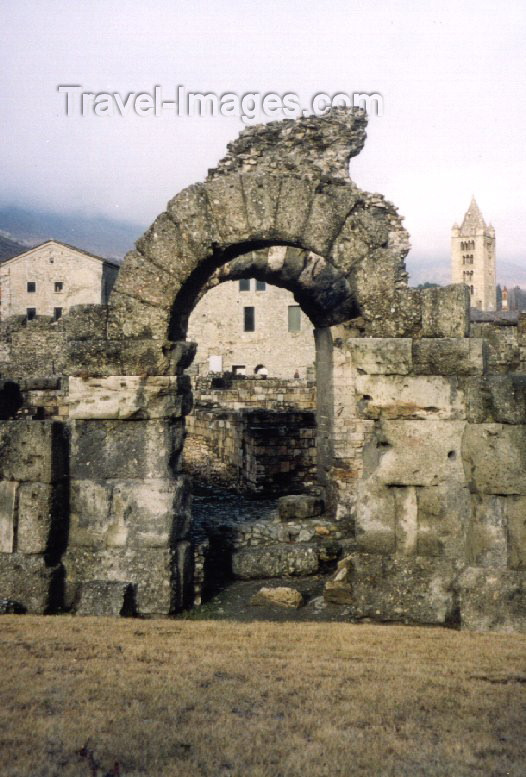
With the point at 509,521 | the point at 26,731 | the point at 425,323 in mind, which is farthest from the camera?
the point at 425,323

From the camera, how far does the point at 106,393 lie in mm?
6883

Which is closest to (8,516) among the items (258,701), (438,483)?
(258,701)

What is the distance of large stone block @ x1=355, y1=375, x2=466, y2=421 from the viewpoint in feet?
21.1

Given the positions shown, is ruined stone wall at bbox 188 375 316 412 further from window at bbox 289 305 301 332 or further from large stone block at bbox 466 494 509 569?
window at bbox 289 305 301 332

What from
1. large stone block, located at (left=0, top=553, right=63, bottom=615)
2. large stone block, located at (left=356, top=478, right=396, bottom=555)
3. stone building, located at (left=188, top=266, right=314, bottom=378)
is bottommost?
large stone block, located at (left=0, top=553, right=63, bottom=615)

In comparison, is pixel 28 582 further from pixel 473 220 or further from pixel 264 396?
pixel 473 220

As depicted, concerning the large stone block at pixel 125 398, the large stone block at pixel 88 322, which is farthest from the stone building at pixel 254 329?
the large stone block at pixel 125 398

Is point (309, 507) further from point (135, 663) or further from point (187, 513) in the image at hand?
point (135, 663)

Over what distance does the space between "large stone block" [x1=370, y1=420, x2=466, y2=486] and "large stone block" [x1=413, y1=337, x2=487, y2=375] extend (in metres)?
A: 0.42

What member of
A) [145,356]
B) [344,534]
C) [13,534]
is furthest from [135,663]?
[344,534]

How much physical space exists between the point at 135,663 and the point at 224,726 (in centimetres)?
116

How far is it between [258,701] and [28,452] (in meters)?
3.35

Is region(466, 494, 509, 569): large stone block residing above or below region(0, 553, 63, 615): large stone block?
above

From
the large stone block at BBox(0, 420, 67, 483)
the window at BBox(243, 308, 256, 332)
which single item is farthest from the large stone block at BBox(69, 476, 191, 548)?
the window at BBox(243, 308, 256, 332)
